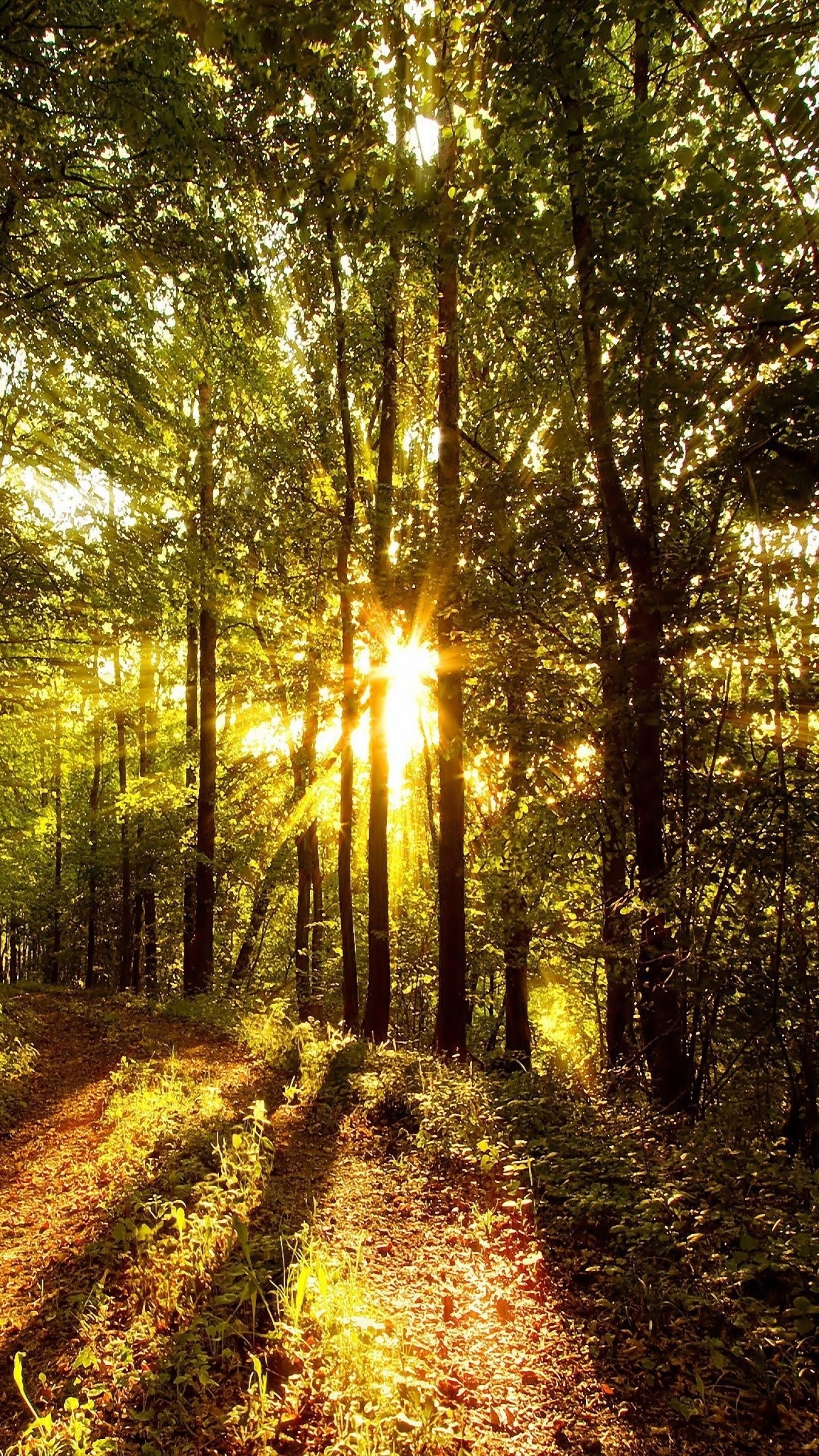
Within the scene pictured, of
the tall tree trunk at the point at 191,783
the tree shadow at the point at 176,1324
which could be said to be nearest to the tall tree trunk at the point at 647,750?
the tree shadow at the point at 176,1324

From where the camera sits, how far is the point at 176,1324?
3588mm

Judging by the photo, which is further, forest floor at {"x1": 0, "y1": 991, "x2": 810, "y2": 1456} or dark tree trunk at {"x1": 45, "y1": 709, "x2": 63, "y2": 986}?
dark tree trunk at {"x1": 45, "y1": 709, "x2": 63, "y2": 986}

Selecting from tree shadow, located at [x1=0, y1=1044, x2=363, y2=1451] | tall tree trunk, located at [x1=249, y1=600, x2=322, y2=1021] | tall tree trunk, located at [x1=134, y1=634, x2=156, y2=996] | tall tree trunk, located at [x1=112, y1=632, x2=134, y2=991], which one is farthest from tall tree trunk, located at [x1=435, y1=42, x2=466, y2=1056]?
tall tree trunk, located at [x1=112, y1=632, x2=134, y2=991]

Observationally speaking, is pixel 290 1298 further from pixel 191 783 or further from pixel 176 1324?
pixel 191 783

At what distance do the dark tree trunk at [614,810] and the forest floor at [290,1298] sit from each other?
1795 mm

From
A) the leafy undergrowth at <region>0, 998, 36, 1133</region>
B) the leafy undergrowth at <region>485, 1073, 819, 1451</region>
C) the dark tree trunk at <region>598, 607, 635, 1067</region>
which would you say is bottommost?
the leafy undergrowth at <region>0, 998, 36, 1133</region>

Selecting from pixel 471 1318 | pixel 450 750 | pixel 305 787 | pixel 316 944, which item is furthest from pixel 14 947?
pixel 471 1318

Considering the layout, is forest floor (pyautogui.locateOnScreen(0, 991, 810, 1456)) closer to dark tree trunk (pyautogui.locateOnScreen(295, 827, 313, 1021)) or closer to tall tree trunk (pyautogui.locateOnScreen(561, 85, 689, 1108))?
tall tree trunk (pyautogui.locateOnScreen(561, 85, 689, 1108))

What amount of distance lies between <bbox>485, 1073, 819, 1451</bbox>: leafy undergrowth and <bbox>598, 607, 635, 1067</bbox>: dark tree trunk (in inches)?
53.3

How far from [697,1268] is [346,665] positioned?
31.8 ft

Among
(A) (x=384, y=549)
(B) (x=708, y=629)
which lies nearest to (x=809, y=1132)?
(B) (x=708, y=629)

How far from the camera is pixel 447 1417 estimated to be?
2.79m

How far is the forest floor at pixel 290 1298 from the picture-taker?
9.29 feet

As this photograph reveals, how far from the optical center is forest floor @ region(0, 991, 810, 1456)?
283cm
